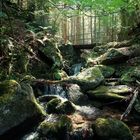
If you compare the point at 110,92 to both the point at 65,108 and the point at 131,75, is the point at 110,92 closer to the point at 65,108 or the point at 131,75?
the point at 131,75

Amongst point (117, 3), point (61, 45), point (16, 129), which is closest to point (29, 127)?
point (16, 129)

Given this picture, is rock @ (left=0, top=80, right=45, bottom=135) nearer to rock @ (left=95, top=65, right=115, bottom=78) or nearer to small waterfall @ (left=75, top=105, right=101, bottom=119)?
small waterfall @ (left=75, top=105, right=101, bottom=119)

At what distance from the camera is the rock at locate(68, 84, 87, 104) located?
10458 mm

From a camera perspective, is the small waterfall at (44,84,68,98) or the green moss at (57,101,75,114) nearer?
the green moss at (57,101,75,114)

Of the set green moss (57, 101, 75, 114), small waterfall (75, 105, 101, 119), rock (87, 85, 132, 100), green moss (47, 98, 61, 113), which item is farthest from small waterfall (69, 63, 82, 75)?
green moss (47, 98, 61, 113)

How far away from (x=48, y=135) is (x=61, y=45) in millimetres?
8558

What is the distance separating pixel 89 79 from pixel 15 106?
4.10m

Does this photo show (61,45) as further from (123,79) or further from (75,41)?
(123,79)

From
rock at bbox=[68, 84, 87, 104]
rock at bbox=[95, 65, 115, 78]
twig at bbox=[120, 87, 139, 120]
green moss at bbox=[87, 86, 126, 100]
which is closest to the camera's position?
twig at bbox=[120, 87, 139, 120]

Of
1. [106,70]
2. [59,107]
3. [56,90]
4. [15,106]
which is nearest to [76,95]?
[56,90]

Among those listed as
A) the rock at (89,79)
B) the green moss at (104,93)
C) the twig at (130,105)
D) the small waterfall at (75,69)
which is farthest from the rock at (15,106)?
the small waterfall at (75,69)

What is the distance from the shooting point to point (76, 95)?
1075cm

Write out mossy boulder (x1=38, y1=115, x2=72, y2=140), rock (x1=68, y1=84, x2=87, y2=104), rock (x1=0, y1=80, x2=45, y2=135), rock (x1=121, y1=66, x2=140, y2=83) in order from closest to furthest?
rock (x1=0, y1=80, x2=45, y2=135), mossy boulder (x1=38, y1=115, x2=72, y2=140), rock (x1=68, y1=84, x2=87, y2=104), rock (x1=121, y1=66, x2=140, y2=83)

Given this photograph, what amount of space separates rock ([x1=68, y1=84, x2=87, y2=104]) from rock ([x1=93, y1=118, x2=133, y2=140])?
3.04 m
